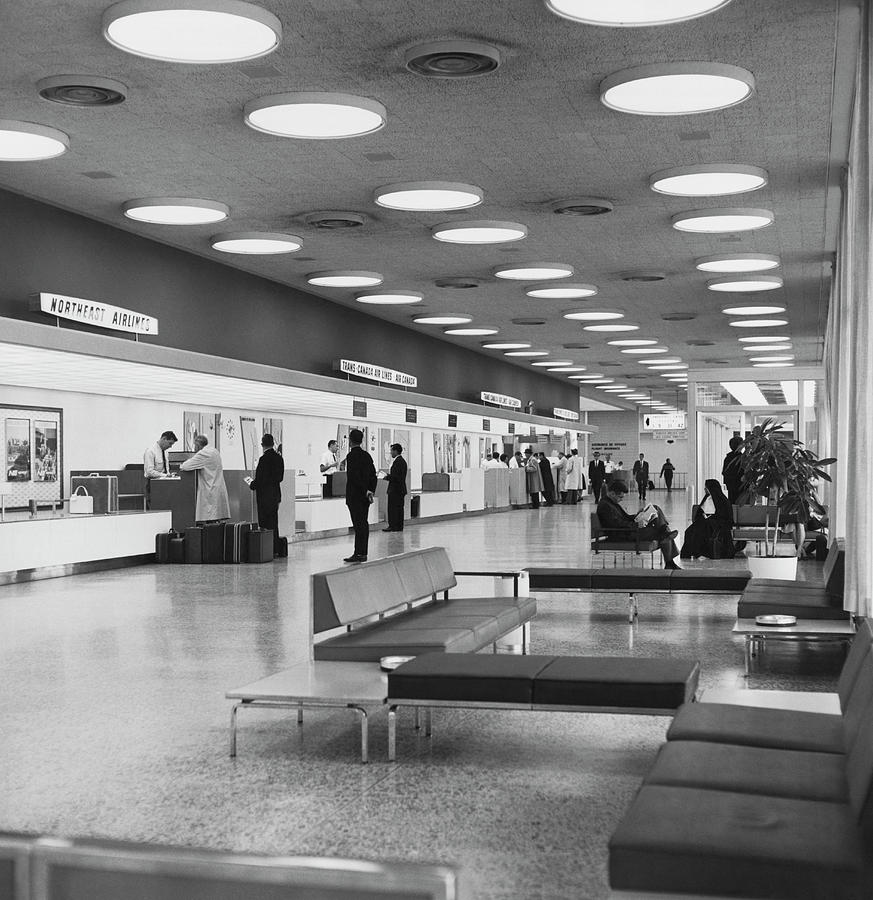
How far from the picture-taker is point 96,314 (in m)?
14.7

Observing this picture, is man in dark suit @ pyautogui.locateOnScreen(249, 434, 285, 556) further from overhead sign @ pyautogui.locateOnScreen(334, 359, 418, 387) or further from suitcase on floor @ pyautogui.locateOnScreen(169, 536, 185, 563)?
overhead sign @ pyautogui.locateOnScreen(334, 359, 418, 387)

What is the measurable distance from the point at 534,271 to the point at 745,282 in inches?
162

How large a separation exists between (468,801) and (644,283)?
53.8 feet

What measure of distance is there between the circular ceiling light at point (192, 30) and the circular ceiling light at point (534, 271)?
34.4 ft

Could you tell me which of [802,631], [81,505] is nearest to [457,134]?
[802,631]

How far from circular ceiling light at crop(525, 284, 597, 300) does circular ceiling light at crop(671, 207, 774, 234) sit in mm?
5531

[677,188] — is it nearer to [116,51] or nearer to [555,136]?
[555,136]

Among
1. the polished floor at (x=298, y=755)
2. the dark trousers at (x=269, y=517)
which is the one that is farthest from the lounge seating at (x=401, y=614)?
the dark trousers at (x=269, y=517)

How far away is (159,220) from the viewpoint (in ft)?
47.5

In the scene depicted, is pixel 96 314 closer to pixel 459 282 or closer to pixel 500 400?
pixel 459 282

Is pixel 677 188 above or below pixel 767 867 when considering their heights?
above

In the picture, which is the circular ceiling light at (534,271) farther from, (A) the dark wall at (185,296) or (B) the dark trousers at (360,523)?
(B) the dark trousers at (360,523)

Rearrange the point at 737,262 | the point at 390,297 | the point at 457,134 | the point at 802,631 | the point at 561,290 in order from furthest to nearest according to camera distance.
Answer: the point at 390,297 < the point at 561,290 < the point at 737,262 < the point at 457,134 < the point at 802,631

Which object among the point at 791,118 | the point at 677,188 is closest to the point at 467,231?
the point at 677,188
